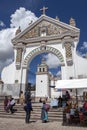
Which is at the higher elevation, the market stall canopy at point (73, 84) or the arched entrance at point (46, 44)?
the arched entrance at point (46, 44)

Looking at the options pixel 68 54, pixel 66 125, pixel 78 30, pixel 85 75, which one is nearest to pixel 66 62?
pixel 68 54

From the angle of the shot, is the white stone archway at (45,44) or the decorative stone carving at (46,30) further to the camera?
the decorative stone carving at (46,30)

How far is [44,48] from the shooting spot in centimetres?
2005

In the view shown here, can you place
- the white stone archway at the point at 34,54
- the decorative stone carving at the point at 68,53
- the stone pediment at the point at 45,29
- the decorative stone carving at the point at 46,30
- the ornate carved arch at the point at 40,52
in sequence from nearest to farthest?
1. the decorative stone carving at the point at 68,53
2. the ornate carved arch at the point at 40,52
3. the white stone archway at the point at 34,54
4. the stone pediment at the point at 45,29
5. the decorative stone carving at the point at 46,30

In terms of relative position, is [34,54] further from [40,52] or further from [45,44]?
[45,44]

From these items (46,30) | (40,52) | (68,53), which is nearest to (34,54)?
(40,52)

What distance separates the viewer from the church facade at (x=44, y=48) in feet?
61.2

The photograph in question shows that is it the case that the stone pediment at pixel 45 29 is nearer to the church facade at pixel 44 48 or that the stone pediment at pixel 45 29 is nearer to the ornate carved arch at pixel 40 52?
the church facade at pixel 44 48

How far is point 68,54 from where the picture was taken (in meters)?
18.8

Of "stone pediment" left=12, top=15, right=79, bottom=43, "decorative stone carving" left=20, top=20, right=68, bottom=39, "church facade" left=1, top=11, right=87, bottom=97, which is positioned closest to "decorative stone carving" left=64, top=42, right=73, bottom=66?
"church facade" left=1, top=11, right=87, bottom=97

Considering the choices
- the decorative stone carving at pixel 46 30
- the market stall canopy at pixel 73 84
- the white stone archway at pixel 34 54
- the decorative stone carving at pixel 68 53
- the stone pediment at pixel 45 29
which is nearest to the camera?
the market stall canopy at pixel 73 84

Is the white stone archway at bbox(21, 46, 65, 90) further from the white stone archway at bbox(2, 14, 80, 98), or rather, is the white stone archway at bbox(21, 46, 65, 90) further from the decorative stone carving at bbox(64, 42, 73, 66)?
the decorative stone carving at bbox(64, 42, 73, 66)

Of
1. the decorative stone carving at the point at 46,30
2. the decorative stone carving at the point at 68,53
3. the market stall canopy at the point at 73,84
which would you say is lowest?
the market stall canopy at the point at 73,84

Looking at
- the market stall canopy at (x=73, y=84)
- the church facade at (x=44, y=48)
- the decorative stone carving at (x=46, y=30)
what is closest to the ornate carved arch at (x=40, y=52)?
the church facade at (x=44, y=48)
